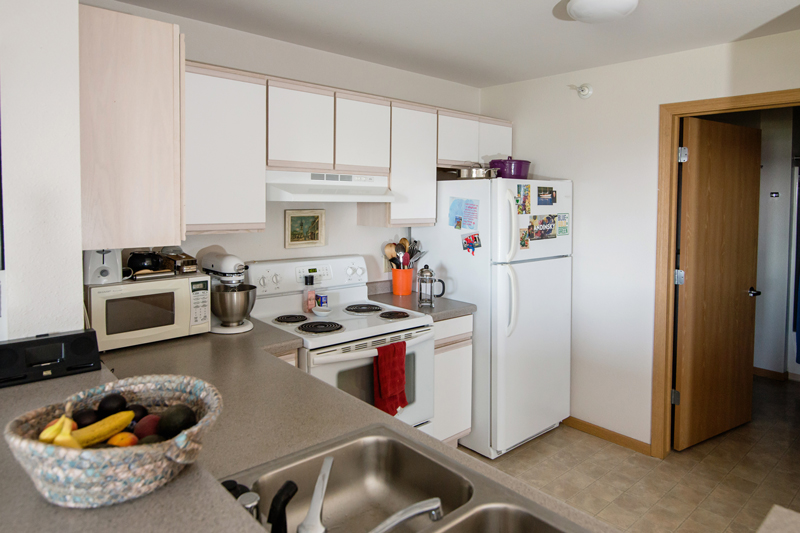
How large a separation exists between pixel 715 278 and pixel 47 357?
3554mm

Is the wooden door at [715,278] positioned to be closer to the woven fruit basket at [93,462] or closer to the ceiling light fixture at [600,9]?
the ceiling light fixture at [600,9]

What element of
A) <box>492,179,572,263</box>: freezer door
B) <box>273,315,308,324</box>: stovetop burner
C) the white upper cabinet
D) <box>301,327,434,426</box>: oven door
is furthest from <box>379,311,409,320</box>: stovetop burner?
the white upper cabinet

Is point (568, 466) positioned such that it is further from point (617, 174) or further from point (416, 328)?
point (617, 174)

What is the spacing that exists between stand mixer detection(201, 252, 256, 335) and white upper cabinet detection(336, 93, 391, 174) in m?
0.78

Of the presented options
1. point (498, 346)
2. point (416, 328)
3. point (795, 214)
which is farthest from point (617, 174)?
point (795, 214)

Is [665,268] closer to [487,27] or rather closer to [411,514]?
[487,27]

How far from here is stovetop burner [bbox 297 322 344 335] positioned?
246 centimetres

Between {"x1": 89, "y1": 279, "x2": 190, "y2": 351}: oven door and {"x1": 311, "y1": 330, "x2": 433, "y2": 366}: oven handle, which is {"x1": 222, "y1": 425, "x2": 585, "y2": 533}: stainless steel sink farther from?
{"x1": 89, "y1": 279, "x2": 190, "y2": 351}: oven door

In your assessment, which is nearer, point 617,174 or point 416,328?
point 416,328

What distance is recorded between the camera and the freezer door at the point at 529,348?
3096mm

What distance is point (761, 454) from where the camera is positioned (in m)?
3.26

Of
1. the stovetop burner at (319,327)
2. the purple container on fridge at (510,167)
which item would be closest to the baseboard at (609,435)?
the purple container on fridge at (510,167)

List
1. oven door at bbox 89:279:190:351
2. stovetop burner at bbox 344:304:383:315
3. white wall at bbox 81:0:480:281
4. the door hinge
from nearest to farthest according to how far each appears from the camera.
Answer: oven door at bbox 89:279:190:351
white wall at bbox 81:0:480:281
stovetop burner at bbox 344:304:383:315
the door hinge

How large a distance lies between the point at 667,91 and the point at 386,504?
293cm
